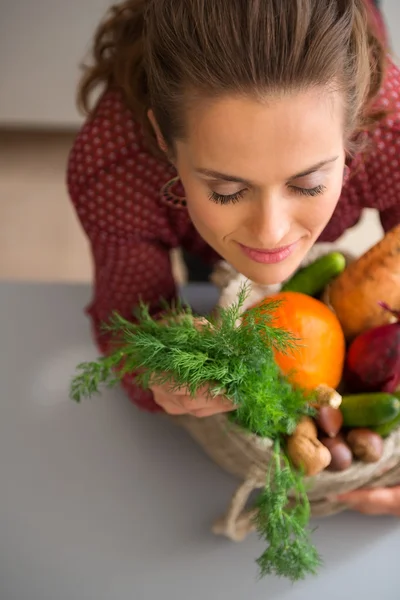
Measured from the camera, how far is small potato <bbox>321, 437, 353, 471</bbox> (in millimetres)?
606

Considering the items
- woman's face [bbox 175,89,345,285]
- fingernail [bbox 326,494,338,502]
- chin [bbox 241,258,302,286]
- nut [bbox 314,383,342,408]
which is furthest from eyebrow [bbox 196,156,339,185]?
fingernail [bbox 326,494,338,502]

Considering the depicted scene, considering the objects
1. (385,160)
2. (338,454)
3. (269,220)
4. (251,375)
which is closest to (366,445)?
(338,454)

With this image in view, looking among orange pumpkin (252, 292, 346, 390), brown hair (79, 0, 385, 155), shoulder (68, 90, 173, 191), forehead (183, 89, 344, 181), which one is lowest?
orange pumpkin (252, 292, 346, 390)

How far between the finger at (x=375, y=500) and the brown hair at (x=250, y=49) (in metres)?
0.40

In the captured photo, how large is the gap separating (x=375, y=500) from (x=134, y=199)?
436 mm

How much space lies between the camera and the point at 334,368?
659 mm

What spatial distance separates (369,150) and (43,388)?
1.66 ft

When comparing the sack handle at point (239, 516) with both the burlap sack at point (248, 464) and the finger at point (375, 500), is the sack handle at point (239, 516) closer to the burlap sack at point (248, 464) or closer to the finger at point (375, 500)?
the burlap sack at point (248, 464)

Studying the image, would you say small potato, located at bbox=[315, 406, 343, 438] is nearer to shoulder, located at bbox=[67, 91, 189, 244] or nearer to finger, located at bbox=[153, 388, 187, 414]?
finger, located at bbox=[153, 388, 187, 414]

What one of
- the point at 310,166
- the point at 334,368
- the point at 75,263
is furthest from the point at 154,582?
the point at 75,263

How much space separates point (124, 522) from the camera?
727 mm

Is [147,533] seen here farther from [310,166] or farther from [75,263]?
[75,263]

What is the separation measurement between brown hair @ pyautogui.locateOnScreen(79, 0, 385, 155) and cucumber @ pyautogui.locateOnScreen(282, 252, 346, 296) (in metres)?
0.17

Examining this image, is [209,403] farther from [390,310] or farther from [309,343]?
[390,310]
